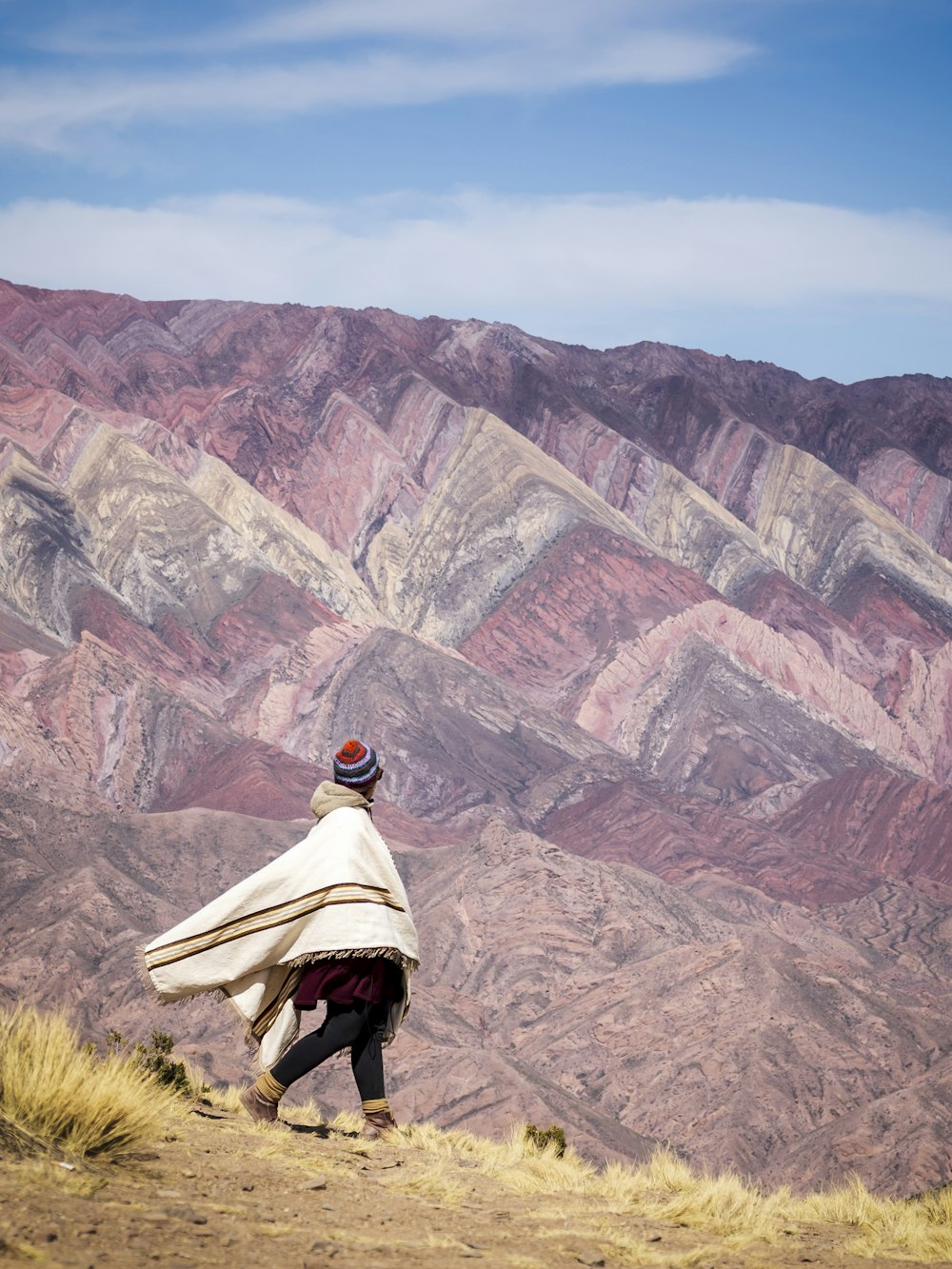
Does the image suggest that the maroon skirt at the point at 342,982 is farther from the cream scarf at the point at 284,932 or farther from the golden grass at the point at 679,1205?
the golden grass at the point at 679,1205

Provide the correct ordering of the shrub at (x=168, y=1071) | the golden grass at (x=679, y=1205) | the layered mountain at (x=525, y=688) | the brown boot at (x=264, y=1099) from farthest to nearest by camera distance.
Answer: the layered mountain at (x=525, y=688), the shrub at (x=168, y=1071), the brown boot at (x=264, y=1099), the golden grass at (x=679, y=1205)

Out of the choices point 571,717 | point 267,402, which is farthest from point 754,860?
point 267,402

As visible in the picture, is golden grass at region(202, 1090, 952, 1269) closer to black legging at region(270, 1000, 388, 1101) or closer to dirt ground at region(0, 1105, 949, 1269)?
dirt ground at region(0, 1105, 949, 1269)

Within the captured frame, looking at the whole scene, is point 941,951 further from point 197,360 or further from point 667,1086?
point 197,360

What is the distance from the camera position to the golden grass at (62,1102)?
5.00m

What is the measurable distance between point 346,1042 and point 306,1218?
1734mm

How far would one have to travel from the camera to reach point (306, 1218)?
4.97 meters

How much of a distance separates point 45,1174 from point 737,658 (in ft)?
253

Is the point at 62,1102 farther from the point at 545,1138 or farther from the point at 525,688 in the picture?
the point at 525,688

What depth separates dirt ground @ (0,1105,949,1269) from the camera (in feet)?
14.1

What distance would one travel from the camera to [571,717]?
7900cm

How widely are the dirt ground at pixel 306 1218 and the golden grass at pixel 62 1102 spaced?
0.11 m

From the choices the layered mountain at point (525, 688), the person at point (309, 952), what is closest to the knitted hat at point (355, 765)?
the person at point (309, 952)

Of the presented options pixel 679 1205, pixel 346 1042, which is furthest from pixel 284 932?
pixel 679 1205
